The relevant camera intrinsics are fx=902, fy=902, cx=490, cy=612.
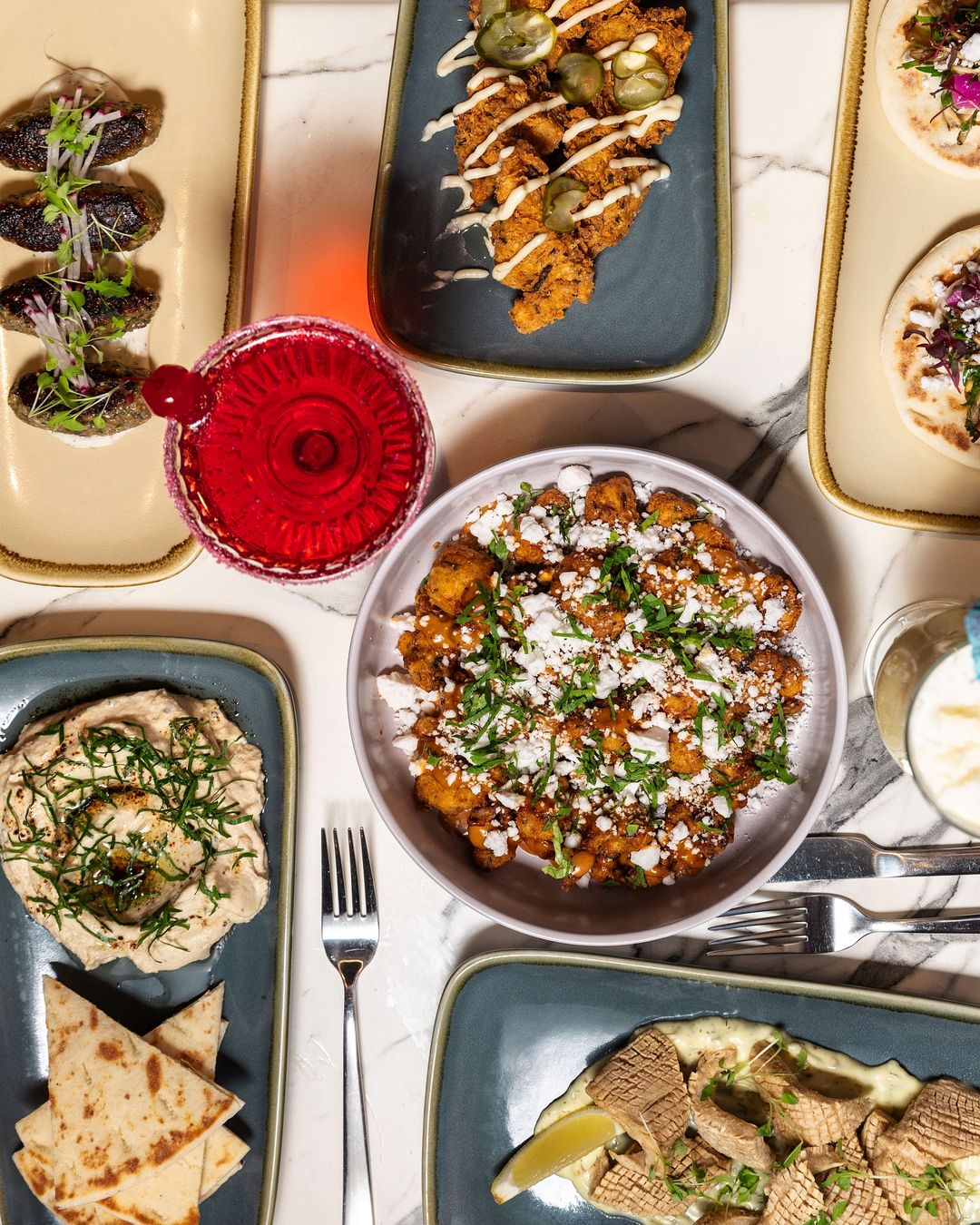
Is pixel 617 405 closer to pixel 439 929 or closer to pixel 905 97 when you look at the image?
pixel 905 97

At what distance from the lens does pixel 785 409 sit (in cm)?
212

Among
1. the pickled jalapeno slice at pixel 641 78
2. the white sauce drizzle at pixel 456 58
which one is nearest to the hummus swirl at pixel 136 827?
the white sauce drizzle at pixel 456 58

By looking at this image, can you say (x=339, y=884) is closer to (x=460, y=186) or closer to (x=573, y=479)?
(x=573, y=479)

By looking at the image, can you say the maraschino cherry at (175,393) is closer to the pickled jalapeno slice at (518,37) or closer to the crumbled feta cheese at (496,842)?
the pickled jalapeno slice at (518,37)

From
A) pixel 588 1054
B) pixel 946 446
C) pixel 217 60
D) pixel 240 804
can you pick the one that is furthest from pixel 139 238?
pixel 588 1054

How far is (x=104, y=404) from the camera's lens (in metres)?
1.98

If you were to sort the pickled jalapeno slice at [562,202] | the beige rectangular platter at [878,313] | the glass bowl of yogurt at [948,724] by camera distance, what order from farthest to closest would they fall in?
1. the beige rectangular platter at [878,313]
2. the pickled jalapeno slice at [562,202]
3. the glass bowl of yogurt at [948,724]

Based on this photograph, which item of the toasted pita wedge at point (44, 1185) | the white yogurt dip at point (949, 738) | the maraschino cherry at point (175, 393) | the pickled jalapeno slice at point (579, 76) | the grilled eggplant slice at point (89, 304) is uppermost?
the pickled jalapeno slice at point (579, 76)

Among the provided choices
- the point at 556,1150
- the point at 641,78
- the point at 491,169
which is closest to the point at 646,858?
the point at 556,1150

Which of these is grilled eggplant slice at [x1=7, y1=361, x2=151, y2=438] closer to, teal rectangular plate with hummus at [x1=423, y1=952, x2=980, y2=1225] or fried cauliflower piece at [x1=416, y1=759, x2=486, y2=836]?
fried cauliflower piece at [x1=416, y1=759, x2=486, y2=836]

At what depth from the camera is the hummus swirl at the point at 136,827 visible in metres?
1.99

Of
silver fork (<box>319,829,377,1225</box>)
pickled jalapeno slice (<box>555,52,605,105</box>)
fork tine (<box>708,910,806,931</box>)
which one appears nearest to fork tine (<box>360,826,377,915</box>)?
silver fork (<box>319,829,377,1225</box>)

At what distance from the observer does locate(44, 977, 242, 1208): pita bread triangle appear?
1.99m

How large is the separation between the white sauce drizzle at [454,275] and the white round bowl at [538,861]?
457 millimetres
